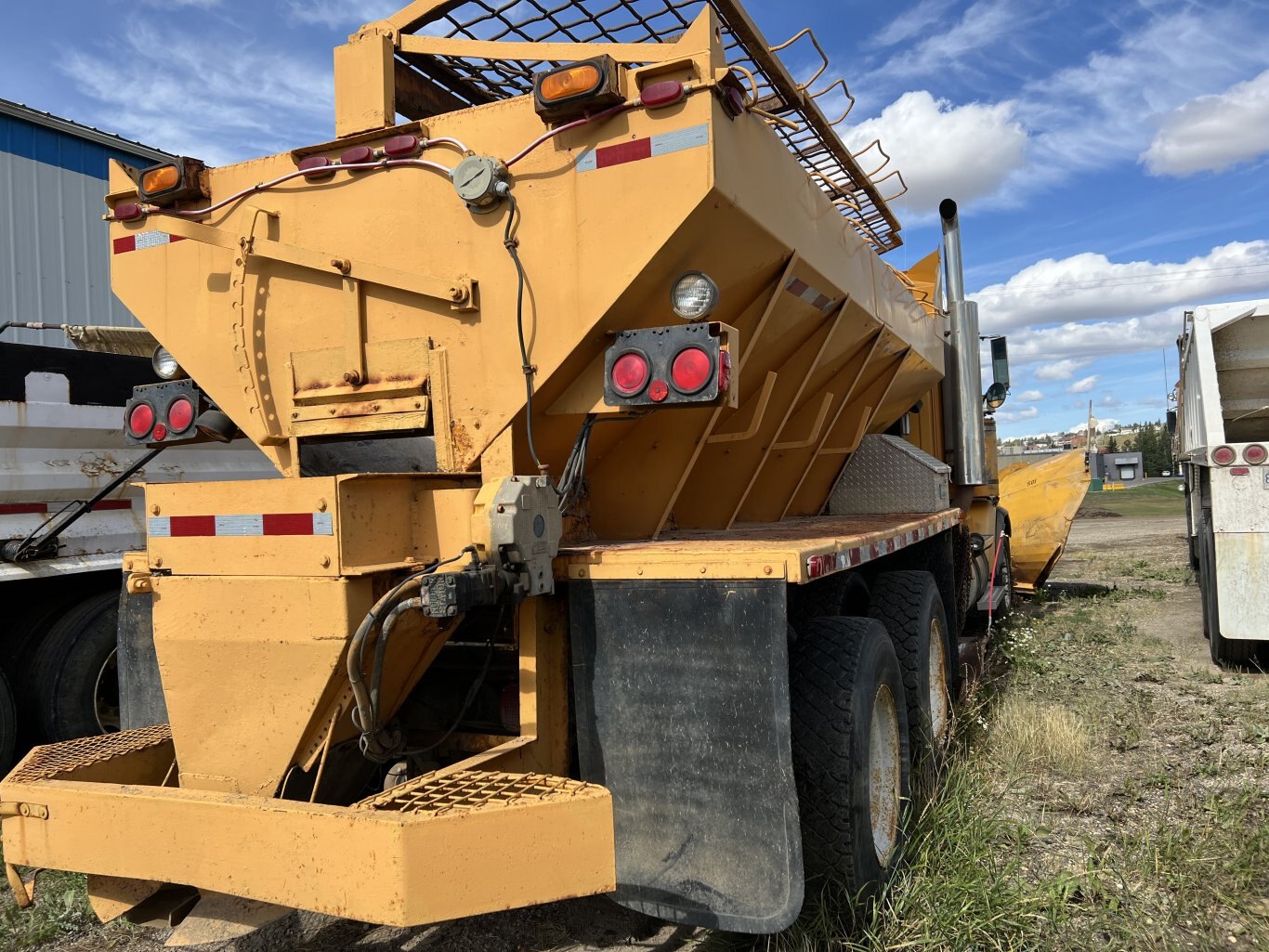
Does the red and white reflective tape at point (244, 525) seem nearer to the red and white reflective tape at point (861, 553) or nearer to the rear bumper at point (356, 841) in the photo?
the rear bumper at point (356, 841)

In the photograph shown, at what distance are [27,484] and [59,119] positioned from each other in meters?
6.65

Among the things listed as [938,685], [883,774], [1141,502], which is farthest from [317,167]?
[1141,502]

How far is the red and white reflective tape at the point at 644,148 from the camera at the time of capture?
264 centimetres

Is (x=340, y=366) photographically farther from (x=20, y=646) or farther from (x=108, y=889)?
(x=20, y=646)

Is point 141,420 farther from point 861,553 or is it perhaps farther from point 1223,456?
point 1223,456

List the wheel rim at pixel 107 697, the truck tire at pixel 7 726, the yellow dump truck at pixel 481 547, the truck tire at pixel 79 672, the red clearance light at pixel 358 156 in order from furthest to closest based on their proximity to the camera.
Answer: the wheel rim at pixel 107 697 < the truck tire at pixel 79 672 < the truck tire at pixel 7 726 < the red clearance light at pixel 358 156 < the yellow dump truck at pixel 481 547

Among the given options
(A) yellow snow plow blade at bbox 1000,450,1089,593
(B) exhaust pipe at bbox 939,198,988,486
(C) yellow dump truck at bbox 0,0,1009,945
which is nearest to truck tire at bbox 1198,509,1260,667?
(B) exhaust pipe at bbox 939,198,988,486

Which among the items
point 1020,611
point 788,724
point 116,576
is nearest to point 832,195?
point 788,724

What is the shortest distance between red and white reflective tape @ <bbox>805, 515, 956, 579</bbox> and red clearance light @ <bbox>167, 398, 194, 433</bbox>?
246 centimetres

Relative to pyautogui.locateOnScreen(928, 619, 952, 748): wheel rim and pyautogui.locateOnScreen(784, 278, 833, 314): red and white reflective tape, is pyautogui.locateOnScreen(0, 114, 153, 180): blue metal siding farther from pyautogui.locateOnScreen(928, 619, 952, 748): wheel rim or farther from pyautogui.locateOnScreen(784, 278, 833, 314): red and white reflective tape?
pyautogui.locateOnScreen(928, 619, 952, 748): wheel rim

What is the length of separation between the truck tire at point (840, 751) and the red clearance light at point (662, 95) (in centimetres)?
171

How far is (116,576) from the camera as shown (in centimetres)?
482

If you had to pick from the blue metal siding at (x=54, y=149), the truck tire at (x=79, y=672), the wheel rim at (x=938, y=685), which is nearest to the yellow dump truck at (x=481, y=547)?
the wheel rim at (x=938, y=685)

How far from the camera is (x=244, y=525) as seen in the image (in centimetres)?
263
